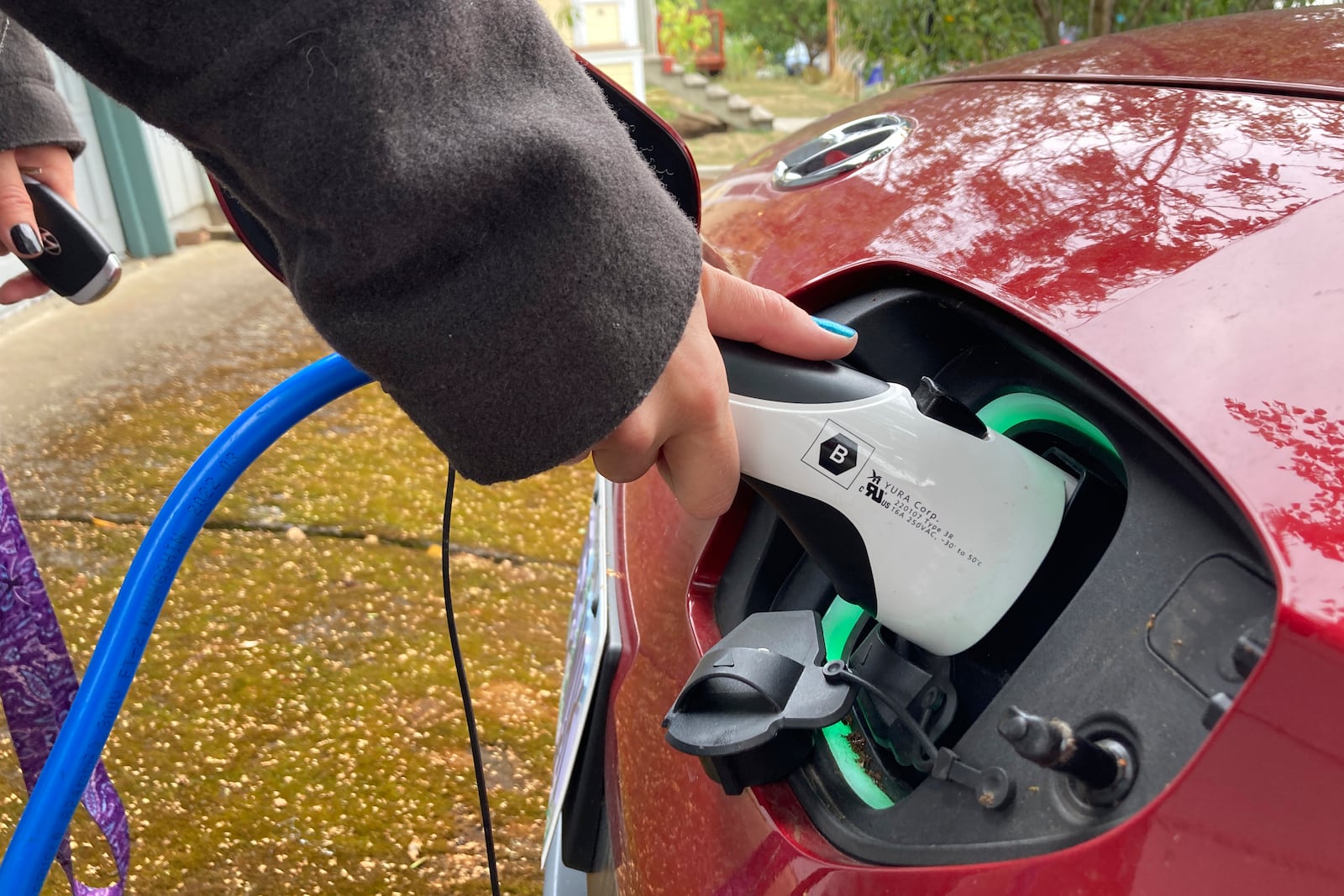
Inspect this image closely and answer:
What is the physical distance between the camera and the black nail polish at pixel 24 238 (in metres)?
1.51

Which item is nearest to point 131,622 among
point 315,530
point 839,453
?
point 839,453

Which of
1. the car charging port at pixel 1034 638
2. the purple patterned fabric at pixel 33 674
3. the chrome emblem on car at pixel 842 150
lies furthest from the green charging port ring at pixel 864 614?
the purple patterned fabric at pixel 33 674

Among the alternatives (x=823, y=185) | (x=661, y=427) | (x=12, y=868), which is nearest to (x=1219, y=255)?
(x=661, y=427)

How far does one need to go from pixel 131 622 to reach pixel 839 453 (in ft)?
2.58

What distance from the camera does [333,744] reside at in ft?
7.48

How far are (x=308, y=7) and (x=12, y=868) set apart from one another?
918 millimetres

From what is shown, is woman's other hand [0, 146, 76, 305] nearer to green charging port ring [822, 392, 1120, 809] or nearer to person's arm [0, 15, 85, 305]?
person's arm [0, 15, 85, 305]

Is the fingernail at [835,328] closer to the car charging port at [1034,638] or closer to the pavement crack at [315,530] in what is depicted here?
the car charging port at [1034,638]

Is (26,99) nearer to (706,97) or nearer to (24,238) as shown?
(24,238)

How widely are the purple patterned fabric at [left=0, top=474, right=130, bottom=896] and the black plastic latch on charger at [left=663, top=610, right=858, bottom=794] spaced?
106 centimetres

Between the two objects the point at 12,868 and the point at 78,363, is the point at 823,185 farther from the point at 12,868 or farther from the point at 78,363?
the point at 78,363

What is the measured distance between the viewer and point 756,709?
81cm

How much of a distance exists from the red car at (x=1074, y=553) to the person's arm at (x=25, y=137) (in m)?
0.99

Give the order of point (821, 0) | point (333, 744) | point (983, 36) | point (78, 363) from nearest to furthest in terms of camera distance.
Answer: point (333, 744), point (78, 363), point (983, 36), point (821, 0)
